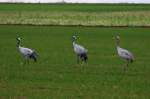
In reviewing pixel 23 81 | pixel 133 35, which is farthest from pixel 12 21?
pixel 23 81

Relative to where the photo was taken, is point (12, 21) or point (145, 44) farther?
point (12, 21)

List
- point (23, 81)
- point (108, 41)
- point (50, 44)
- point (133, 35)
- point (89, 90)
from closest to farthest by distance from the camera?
point (89, 90), point (23, 81), point (50, 44), point (108, 41), point (133, 35)

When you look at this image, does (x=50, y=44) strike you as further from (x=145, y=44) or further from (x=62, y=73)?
(x=62, y=73)

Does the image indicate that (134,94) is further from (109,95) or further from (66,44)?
(66,44)

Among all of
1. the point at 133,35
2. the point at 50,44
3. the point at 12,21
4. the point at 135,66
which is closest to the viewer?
the point at 135,66

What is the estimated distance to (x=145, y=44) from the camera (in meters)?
46.5

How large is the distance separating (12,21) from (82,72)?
2062 inches

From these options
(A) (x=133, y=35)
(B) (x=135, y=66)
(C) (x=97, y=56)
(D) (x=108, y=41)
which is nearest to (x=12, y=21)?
(A) (x=133, y=35)

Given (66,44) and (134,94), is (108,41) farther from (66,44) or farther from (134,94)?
(134,94)

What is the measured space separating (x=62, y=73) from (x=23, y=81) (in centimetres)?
332

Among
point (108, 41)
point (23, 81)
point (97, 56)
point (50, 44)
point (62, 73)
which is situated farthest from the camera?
point (108, 41)

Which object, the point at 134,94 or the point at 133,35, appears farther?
the point at 133,35

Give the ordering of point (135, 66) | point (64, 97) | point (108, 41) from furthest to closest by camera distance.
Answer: point (108, 41) → point (135, 66) → point (64, 97)

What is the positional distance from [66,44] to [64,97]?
84.0 ft
